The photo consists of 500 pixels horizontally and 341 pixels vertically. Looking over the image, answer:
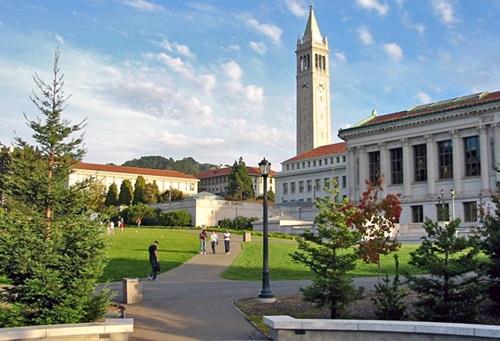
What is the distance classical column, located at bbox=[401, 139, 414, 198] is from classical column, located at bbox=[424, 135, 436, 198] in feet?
8.63

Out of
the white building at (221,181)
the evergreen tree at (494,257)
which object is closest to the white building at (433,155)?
the evergreen tree at (494,257)

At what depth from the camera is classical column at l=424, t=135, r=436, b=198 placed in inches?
2527

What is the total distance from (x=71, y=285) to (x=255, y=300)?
6.86 m

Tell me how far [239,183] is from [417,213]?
5783 centimetres

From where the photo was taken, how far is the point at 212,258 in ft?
109

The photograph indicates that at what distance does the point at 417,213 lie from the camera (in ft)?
215

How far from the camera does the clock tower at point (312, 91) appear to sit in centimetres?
14012

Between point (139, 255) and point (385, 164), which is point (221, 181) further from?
A: point (139, 255)

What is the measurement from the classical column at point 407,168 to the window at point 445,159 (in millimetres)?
3807

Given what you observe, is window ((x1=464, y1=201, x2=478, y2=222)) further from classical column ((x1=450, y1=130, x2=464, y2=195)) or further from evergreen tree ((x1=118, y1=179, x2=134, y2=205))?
evergreen tree ((x1=118, y1=179, x2=134, y2=205))

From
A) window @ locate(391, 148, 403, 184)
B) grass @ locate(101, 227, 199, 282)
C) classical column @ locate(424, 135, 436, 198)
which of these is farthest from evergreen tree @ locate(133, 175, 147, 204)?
grass @ locate(101, 227, 199, 282)

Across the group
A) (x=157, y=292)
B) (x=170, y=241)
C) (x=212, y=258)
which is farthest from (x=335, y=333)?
(x=170, y=241)

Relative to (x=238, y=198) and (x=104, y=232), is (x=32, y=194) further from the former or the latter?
(x=238, y=198)

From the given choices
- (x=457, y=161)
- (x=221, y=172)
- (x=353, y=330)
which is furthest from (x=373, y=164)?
(x=221, y=172)
